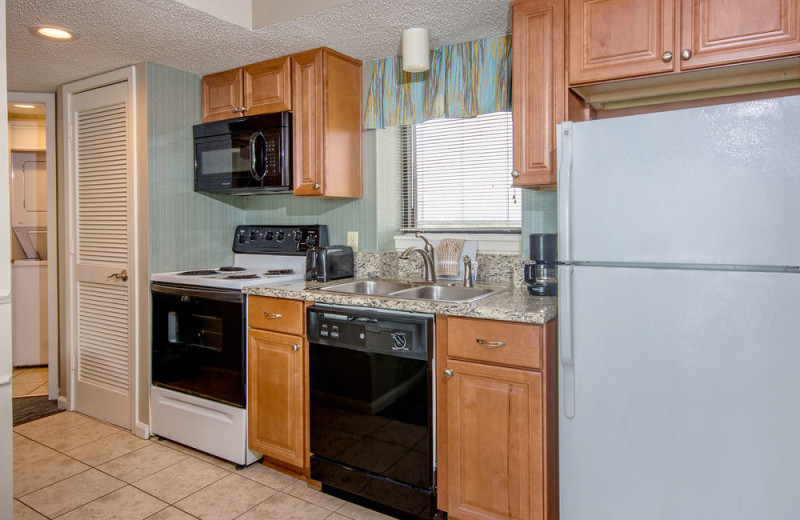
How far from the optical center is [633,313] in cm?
163

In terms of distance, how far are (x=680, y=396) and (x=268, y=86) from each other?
243 centimetres

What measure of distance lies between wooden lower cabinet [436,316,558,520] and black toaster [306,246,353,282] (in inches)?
35.6

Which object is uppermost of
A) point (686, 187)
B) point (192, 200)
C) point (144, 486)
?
point (192, 200)

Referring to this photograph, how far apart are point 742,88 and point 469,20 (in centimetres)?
112

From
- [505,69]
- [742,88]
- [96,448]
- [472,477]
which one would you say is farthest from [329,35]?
[96,448]

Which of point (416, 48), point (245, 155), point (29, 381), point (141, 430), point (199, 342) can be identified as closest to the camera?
point (416, 48)

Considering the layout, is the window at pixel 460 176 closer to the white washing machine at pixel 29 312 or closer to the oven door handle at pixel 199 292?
the oven door handle at pixel 199 292

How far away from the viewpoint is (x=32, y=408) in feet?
11.6

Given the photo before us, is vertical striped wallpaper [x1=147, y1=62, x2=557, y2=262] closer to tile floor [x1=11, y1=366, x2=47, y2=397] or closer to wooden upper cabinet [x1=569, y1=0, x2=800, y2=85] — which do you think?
wooden upper cabinet [x1=569, y1=0, x2=800, y2=85]

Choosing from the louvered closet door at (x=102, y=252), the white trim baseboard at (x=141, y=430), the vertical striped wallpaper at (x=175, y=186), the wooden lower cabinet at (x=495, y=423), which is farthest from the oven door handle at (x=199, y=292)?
the wooden lower cabinet at (x=495, y=423)

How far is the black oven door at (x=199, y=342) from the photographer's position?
2.62 meters

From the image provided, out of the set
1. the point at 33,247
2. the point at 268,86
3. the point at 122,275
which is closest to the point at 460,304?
the point at 268,86

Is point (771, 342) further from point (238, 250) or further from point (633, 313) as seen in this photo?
point (238, 250)

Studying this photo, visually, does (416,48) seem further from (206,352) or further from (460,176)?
(206,352)
